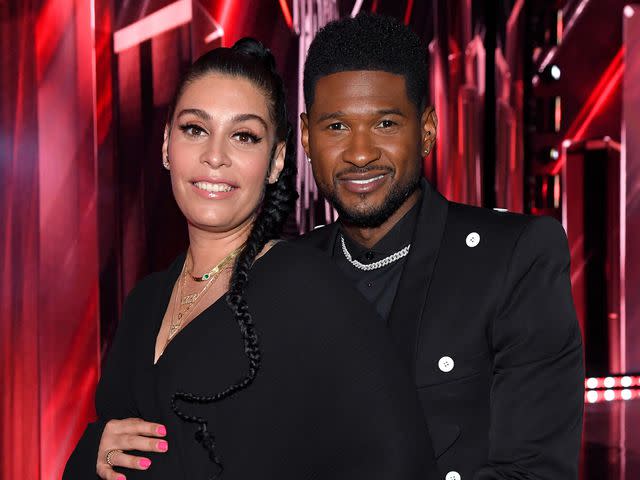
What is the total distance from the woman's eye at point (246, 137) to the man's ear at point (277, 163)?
9 centimetres

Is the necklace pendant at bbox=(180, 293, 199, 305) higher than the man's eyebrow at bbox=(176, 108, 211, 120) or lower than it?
lower

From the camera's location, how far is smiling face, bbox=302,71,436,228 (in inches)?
75.4

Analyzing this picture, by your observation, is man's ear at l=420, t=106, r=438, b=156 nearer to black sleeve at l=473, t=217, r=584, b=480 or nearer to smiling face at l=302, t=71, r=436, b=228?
smiling face at l=302, t=71, r=436, b=228

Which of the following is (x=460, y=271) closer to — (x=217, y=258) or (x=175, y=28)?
(x=217, y=258)

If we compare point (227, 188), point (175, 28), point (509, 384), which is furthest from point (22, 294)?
point (509, 384)

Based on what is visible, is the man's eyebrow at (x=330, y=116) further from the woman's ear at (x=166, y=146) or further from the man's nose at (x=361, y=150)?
the woman's ear at (x=166, y=146)

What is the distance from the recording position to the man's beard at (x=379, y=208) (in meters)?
1.96

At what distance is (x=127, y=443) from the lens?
1.54 m

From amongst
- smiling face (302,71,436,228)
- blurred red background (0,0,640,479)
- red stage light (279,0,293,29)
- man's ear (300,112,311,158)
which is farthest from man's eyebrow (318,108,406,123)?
red stage light (279,0,293,29)

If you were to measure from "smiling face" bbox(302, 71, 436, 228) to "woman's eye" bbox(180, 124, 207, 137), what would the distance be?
0.42 meters

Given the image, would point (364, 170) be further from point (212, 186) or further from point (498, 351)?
point (498, 351)

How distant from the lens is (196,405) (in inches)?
57.3

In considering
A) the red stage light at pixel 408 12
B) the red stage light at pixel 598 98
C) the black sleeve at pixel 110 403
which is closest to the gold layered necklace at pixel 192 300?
the black sleeve at pixel 110 403

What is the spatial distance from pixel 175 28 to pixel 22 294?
1.51 metres
